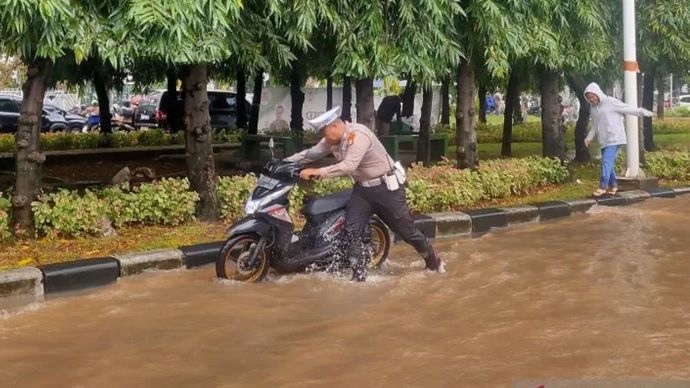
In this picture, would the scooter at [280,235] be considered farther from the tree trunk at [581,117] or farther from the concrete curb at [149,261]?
the tree trunk at [581,117]

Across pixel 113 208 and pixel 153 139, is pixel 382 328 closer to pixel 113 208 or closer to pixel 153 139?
pixel 113 208

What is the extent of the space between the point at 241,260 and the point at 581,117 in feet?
38.8

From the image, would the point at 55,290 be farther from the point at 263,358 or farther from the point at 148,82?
the point at 148,82

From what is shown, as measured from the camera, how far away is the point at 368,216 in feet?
23.6

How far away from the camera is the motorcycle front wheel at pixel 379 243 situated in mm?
7691

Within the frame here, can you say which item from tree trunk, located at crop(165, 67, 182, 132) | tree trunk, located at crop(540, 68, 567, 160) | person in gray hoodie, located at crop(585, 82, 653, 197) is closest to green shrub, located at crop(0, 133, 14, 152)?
tree trunk, located at crop(165, 67, 182, 132)

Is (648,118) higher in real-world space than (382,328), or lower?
higher

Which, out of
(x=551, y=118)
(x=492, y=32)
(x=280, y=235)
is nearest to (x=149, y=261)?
(x=280, y=235)

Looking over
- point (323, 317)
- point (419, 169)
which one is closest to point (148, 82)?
point (419, 169)

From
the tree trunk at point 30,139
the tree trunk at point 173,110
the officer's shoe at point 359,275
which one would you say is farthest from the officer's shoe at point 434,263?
the tree trunk at point 173,110

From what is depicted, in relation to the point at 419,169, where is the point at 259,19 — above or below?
above

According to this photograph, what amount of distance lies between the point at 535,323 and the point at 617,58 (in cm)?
976

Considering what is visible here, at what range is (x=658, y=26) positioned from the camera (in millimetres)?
13359

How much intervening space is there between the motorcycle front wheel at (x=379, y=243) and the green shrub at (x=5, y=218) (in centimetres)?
349
